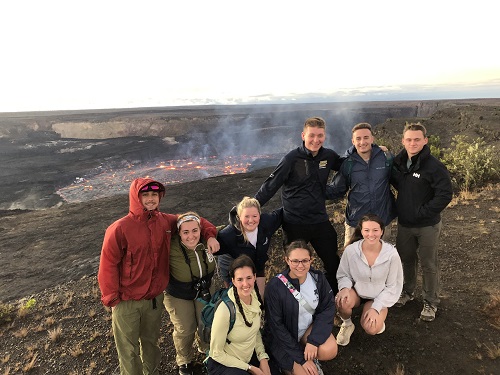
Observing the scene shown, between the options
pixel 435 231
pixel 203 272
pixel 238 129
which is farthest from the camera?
pixel 238 129

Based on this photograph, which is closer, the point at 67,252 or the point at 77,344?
the point at 77,344

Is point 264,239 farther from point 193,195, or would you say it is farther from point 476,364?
point 193,195

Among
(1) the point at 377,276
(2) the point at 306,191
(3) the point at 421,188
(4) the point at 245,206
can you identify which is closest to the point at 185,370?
(4) the point at 245,206

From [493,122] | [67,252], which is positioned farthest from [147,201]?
[493,122]

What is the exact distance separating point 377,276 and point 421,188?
1.35 meters

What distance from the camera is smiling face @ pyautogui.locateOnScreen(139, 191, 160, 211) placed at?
342 cm

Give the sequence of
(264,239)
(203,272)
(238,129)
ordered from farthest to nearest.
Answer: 1. (238,129)
2. (264,239)
3. (203,272)

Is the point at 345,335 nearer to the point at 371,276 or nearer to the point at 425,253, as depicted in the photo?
the point at 371,276

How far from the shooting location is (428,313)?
4562 mm

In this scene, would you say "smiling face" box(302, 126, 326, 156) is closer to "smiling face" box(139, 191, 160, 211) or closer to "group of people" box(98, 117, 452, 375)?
"group of people" box(98, 117, 452, 375)

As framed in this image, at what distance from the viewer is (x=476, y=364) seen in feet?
12.4

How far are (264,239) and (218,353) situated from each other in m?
1.42

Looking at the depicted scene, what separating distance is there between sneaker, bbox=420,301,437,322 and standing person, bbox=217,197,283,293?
8.38 ft

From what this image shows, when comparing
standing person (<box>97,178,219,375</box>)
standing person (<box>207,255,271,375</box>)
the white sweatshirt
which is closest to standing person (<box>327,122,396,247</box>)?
the white sweatshirt
